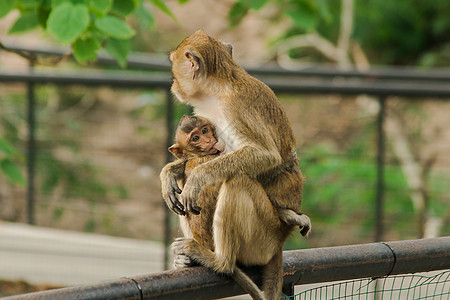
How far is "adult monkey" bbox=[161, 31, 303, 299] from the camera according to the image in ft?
8.96

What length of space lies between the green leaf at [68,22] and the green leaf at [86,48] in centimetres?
31

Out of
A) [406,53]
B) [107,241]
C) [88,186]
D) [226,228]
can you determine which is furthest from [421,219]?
[406,53]

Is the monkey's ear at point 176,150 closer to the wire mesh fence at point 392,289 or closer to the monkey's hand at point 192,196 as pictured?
the monkey's hand at point 192,196

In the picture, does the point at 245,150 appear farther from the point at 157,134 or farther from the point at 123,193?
the point at 157,134

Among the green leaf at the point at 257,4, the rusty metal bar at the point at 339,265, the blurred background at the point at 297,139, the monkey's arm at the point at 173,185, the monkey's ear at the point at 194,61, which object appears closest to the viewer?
the rusty metal bar at the point at 339,265

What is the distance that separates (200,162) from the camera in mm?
3104

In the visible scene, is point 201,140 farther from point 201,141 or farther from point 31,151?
point 31,151

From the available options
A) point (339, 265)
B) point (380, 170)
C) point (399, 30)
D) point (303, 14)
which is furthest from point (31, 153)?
point (399, 30)

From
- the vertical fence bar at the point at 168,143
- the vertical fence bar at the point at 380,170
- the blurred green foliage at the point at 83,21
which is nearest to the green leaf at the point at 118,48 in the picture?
the blurred green foliage at the point at 83,21

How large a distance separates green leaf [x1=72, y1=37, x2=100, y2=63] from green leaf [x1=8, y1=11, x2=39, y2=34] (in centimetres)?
42

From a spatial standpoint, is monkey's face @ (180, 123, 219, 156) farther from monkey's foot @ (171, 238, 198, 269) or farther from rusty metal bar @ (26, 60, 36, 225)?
rusty metal bar @ (26, 60, 36, 225)

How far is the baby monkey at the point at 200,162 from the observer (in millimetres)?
2863

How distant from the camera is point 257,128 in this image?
119 inches

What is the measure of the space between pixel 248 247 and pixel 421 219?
3.90m
